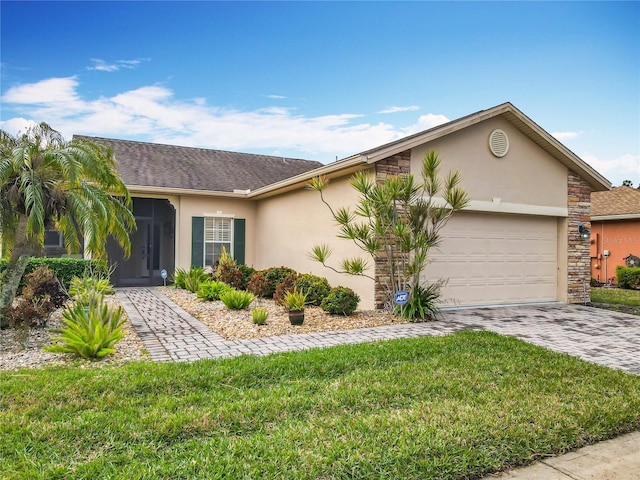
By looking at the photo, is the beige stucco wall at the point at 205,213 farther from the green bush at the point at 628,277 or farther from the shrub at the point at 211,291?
the green bush at the point at 628,277

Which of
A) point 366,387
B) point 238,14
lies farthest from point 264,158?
point 366,387

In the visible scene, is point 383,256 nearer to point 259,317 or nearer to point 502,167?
point 259,317

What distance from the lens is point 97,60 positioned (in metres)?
11.0

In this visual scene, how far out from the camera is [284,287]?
976cm

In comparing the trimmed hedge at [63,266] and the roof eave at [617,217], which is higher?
the roof eave at [617,217]

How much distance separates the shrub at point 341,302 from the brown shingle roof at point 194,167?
718cm

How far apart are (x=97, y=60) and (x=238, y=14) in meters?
3.78

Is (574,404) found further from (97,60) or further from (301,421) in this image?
(97,60)

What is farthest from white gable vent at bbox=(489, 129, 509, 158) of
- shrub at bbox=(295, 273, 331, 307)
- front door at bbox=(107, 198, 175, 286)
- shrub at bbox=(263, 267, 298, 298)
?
front door at bbox=(107, 198, 175, 286)

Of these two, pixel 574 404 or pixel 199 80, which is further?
pixel 199 80

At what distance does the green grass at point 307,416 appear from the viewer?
9.35 ft

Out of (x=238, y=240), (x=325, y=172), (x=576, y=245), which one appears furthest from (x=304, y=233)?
(x=576, y=245)

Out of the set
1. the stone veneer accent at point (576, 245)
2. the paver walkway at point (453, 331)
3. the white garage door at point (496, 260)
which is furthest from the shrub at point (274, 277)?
the stone veneer accent at point (576, 245)

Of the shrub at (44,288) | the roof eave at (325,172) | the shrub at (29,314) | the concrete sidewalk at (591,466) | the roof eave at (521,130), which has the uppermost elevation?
the roof eave at (521,130)
